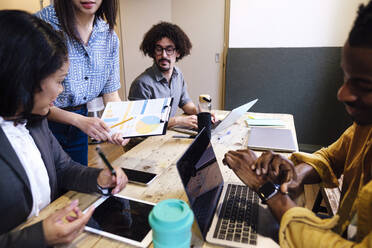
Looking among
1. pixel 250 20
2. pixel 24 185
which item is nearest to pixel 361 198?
pixel 24 185

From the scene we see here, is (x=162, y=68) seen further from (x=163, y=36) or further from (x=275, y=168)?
(x=275, y=168)

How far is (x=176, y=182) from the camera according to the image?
97 cm

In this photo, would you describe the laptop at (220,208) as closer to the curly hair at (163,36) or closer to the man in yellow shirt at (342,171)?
the man in yellow shirt at (342,171)

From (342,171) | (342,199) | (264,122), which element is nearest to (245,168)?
(342,199)

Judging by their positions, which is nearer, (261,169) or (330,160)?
(261,169)

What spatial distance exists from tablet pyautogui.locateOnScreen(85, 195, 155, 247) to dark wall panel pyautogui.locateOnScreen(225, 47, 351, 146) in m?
2.74

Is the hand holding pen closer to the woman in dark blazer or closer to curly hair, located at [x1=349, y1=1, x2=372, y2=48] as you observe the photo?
the woman in dark blazer

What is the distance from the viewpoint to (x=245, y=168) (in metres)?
0.83

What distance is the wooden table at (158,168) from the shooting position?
2.23 ft

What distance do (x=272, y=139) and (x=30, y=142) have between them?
3.70 feet

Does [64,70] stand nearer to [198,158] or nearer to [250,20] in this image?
[198,158]

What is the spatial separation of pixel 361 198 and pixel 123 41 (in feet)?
11.8

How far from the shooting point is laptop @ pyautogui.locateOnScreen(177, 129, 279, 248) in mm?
657

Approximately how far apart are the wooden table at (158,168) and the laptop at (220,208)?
0.07m
